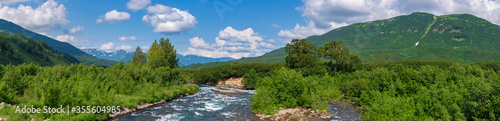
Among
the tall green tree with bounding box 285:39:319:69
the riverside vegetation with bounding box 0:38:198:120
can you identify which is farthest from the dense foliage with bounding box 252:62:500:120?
the tall green tree with bounding box 285:39:319:69

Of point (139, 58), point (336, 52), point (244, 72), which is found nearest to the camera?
point (336, 52)

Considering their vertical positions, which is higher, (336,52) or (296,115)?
(336,52)

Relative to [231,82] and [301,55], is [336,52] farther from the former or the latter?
[231,82]

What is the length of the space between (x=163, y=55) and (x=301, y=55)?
A: 50804 millimetres

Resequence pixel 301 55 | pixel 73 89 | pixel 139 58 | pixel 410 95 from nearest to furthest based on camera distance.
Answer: pixel 73 89
pixel 410 95
pixel 301 55
pixel 139 58

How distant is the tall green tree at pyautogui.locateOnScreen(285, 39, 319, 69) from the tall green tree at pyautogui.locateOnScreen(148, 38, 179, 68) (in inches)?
1763

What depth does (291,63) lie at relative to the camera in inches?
3903

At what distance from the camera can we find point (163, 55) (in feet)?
290

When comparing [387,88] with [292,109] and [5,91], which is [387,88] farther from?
[5,91]

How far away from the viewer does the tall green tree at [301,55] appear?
93.8 metres

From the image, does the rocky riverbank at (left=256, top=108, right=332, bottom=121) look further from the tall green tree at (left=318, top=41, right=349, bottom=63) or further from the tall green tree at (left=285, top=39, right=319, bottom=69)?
the tall green tree at (left=285, top=39, right=319, bottom=69)

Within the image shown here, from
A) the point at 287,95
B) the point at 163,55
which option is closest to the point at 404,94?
the point at 287,95

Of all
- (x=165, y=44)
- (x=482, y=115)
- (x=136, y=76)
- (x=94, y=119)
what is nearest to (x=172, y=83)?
(x=136, y=76)

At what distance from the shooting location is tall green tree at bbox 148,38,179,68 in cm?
8556
